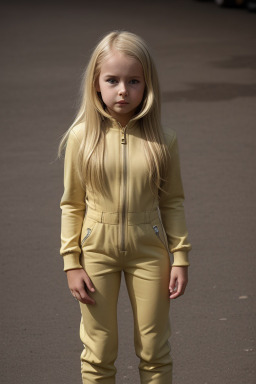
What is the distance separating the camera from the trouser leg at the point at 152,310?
362cm

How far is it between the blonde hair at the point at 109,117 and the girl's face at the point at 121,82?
0.02 metres

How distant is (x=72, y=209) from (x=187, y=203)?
156 inches

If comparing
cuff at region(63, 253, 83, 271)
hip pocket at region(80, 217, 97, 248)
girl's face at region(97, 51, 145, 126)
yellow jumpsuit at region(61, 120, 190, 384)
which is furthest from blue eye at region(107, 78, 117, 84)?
cuff at region(63, 253, 83, 271)

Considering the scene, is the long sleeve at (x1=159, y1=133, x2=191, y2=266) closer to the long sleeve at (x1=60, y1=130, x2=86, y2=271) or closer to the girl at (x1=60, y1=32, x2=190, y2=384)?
the girl at (x1=60, y1=32, x2=190, y2=384)

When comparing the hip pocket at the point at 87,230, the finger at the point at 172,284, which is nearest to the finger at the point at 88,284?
the hip pocket at the point at 87,230

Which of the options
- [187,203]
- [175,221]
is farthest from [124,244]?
[187,203]

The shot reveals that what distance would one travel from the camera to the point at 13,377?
4.73 metres

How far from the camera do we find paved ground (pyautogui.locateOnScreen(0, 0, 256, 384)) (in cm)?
499

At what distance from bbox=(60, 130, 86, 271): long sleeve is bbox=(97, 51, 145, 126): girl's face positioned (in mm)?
230

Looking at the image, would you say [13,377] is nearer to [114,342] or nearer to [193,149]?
[114,342]

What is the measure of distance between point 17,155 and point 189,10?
44.9 ft

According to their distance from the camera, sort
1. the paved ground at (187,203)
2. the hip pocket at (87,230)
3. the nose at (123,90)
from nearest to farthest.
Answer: the nose at (123,90) < the hip pocket at (87,230) < the paved ground at (187,203)

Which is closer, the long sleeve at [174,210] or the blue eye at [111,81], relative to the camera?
the blue eye at [111,81]

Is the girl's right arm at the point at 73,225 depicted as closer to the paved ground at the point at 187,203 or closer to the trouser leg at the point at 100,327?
the trouser leg at the point at 100,327
